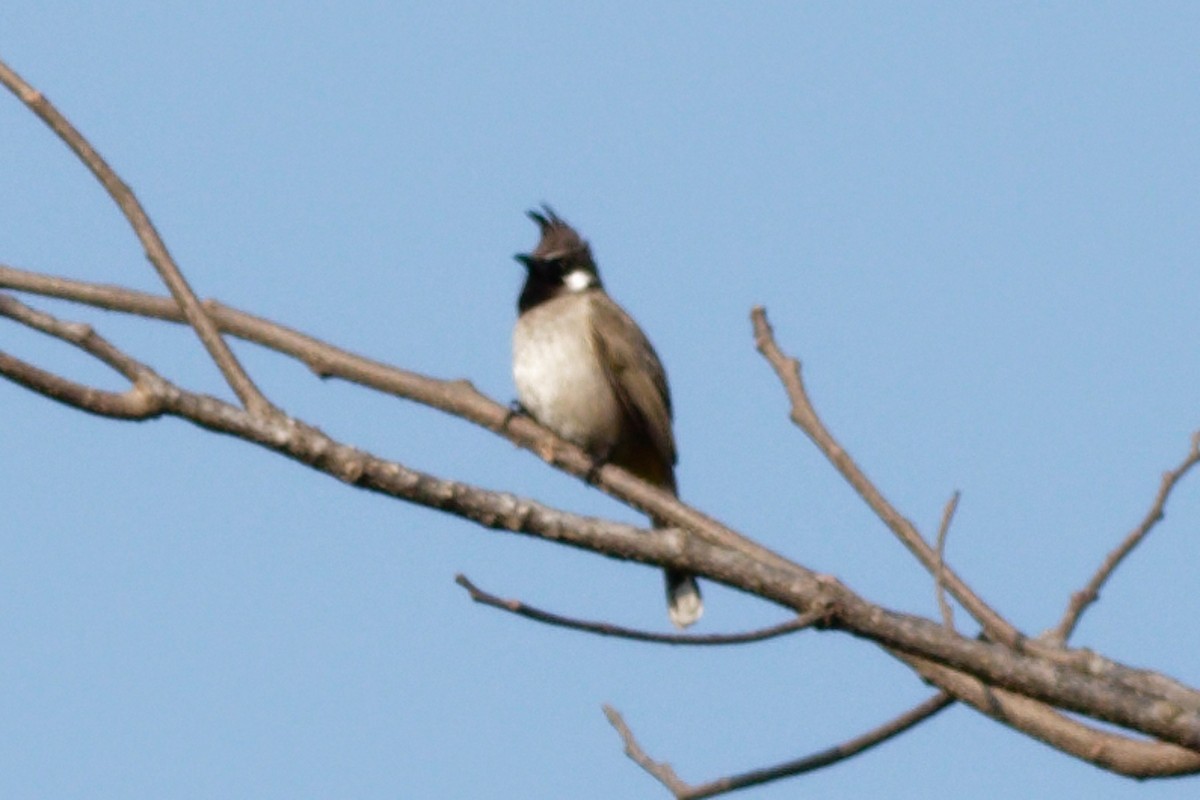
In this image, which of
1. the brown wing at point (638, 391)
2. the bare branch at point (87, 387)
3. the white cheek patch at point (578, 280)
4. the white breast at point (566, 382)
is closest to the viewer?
the bare branch at point (87, 387)

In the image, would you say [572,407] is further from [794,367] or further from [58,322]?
[58,322]

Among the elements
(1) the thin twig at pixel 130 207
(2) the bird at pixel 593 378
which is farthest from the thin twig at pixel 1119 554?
(2) the bird at pixel 593 378

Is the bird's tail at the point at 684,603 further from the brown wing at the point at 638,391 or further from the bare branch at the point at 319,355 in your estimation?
the bare branch at the point at 319,355

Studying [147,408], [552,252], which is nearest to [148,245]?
[147,408]

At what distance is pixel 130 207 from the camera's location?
10.2 ft

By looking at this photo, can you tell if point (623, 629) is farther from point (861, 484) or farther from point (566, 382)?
point (566, 382)

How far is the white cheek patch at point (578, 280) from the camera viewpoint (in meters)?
8.00

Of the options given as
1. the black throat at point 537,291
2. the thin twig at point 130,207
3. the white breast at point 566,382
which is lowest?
the thin twig at point 130,207

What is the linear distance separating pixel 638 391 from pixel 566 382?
37cm

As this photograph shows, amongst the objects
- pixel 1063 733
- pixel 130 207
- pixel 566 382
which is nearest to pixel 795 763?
pixel 1063 733

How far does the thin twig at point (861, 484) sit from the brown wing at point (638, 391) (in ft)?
11.6

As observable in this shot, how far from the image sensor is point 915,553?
3535mm

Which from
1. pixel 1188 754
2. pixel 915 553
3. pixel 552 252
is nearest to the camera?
pixel 1188 754

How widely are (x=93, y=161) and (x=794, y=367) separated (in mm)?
1545
